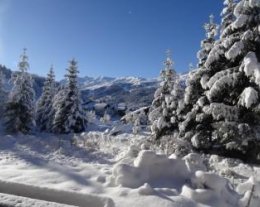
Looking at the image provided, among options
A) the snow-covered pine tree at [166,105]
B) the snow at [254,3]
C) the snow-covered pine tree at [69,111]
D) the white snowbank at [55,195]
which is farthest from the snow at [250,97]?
the snow-covered pine tree at [69,111]

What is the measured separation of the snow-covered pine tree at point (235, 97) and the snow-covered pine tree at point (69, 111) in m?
27.2

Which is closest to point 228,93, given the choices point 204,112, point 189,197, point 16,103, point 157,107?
point 204,112

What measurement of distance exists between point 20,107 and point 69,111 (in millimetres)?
5461

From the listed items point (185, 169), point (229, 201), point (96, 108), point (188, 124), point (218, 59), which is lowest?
point (229, 201)

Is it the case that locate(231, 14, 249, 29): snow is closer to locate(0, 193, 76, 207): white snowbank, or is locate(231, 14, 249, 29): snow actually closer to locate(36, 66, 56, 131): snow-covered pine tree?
locate(0, 193, 76, 207): white snowbank

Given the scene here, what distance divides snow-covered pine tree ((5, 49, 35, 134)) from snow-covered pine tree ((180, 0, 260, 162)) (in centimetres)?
2911

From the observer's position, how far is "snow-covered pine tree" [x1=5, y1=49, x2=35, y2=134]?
136ft

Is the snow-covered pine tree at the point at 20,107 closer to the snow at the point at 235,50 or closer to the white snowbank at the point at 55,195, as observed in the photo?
the snow at the point at 235,50

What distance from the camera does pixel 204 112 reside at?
52.1 ft

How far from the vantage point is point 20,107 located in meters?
42.0

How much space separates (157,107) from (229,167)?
16.4m

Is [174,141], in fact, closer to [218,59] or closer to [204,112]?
[204,112]

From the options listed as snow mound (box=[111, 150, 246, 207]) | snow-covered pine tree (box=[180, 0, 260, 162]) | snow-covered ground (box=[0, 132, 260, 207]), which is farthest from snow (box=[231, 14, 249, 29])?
snow mound (box=[111, 150, 246, 207])

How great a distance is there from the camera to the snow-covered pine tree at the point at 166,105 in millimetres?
21391
